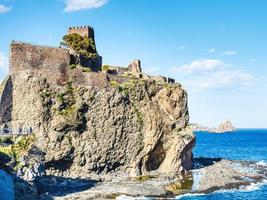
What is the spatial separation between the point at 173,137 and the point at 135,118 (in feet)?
22.9

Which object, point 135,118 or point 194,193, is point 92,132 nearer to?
point 135,118

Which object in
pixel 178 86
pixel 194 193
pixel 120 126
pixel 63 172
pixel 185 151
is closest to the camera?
pixel 194 193

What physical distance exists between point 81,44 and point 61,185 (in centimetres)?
2602

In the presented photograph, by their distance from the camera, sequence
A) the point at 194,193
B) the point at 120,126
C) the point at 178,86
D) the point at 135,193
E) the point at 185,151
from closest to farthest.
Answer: the point at 135,193, the point at 194,193, the point at 120,126, the point at 185,151, the point at 178,86

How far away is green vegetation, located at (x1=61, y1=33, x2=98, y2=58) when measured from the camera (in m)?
71.7

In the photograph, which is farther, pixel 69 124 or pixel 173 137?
pixel 173 137

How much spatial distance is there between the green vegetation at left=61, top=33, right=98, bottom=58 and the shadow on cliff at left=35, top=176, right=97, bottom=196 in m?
21.4

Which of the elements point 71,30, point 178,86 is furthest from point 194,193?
point 71,30

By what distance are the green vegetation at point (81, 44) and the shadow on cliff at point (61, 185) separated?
21448mm

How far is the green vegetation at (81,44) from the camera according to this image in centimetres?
7169

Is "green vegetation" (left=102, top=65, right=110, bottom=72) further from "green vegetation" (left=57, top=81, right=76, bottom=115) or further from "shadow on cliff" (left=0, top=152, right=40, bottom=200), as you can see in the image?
"shadow on cliff" (left=0, top=152, right=40, bottom=200)

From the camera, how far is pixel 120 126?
66750 millimetres

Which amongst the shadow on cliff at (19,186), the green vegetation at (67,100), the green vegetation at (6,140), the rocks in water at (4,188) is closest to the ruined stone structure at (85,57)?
the green vegetation at (67,100)

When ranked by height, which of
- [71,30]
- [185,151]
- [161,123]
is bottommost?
[185,151]
